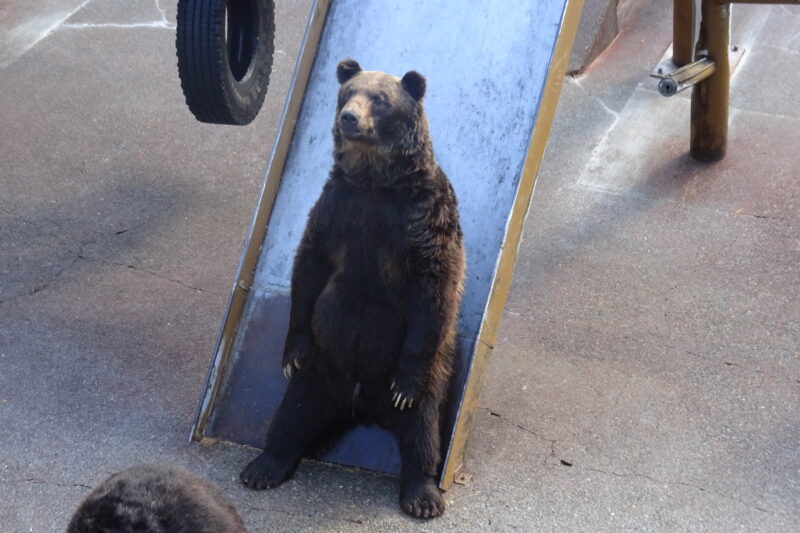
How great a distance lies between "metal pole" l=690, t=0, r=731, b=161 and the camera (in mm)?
7223

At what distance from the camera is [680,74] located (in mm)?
6949

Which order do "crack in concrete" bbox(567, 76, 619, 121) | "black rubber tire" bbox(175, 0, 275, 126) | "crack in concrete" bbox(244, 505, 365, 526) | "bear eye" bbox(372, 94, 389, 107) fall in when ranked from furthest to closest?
1. "crack in concrete" bbox(567, 76, 619, 121)
2. "black rubber tire" bbox(175, 0, 275, 126)
3. "crack in concrete" bbox(244, 505, 365, 526)
4. "bear eye" bbox(372, 94, 389, 107)

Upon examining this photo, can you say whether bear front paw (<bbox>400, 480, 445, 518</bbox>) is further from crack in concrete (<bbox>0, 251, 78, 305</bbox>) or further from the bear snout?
crack in concrete (<bbox>0, 251, 78, 305</bbox>)

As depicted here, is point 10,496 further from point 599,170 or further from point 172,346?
point 599,170

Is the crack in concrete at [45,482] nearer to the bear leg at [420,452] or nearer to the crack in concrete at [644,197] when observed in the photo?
the bear leg at [420,452]

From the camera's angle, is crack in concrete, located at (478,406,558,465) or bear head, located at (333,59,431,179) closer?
bear head, located at (333,59,431,179)

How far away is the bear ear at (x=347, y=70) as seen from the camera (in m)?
4.46

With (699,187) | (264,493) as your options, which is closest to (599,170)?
(699,187)

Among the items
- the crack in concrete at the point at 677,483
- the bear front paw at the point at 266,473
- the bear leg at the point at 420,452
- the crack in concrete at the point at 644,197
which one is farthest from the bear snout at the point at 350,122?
the crack in concrete at the point at 644,197

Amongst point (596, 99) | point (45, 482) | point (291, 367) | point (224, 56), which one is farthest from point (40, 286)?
point (596, 99)

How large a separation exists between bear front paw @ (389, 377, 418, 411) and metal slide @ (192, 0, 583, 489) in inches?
12.6

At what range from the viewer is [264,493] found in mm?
4617

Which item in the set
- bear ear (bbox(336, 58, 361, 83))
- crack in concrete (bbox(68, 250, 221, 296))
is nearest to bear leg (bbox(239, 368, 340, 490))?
bear ear (bbox(336, 58, 361, 83))

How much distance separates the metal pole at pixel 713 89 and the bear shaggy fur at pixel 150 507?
548 centimetres
